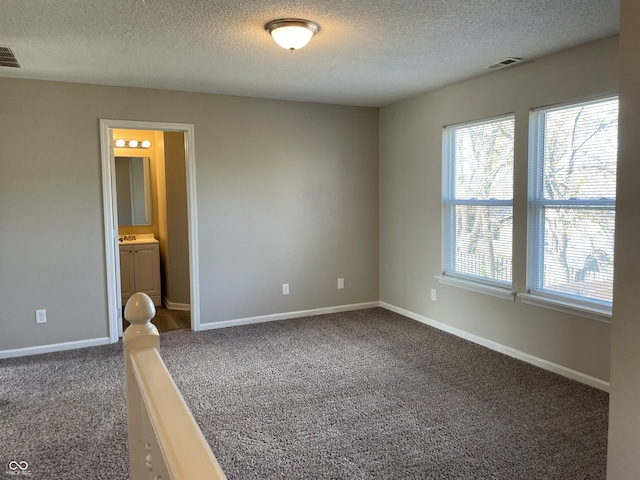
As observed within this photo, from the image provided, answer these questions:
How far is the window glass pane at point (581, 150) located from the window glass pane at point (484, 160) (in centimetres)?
39

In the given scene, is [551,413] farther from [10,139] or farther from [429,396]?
[10,139]

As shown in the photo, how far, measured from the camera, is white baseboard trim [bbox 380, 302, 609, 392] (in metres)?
3.45

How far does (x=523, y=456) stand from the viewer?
2.54 meters

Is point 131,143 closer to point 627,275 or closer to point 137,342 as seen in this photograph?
point 137,342

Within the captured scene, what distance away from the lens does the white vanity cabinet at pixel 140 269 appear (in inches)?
236

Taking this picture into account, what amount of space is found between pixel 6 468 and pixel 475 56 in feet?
12.8

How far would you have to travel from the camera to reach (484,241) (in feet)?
14.5

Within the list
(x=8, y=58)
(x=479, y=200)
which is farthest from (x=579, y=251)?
(x=8, y=58)

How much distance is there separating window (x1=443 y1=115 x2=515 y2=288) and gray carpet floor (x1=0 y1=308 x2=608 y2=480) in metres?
0.74

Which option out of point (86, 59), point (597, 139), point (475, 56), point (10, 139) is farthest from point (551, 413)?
point (10, 139)

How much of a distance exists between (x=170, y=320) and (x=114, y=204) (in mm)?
1535

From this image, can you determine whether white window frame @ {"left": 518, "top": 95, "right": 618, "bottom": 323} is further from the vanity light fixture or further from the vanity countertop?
the vanity light fixture

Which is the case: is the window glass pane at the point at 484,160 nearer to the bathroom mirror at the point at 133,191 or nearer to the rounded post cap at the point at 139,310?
the rounded post cap at the point at 139,310

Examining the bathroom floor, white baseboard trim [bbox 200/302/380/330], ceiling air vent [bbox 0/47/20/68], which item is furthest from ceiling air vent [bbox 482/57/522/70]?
the bathroom floor
